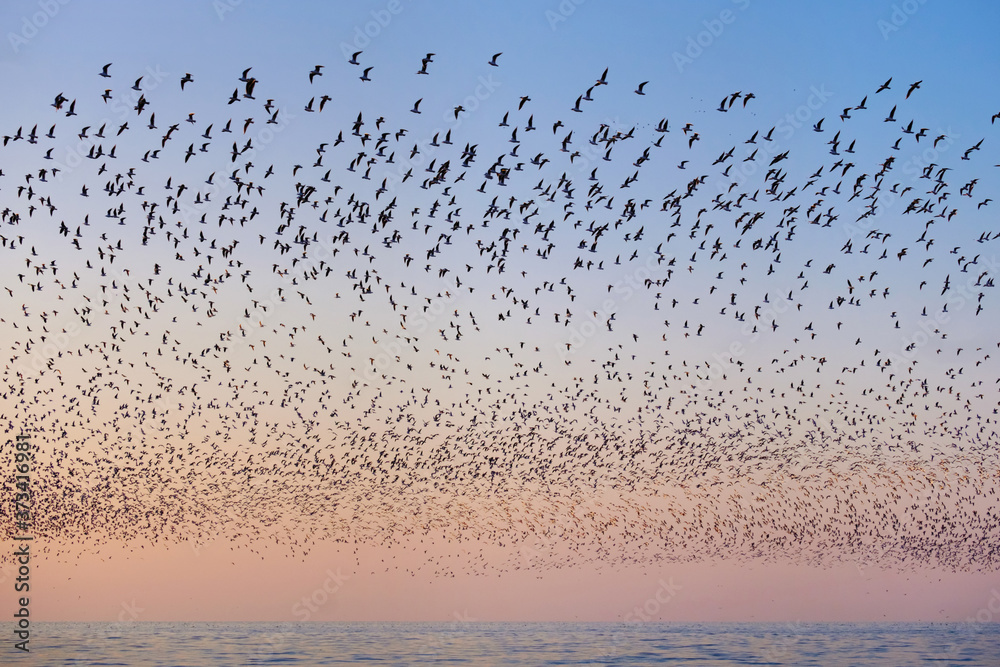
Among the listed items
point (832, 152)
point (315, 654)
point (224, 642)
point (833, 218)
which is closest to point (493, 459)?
point (833, 218)

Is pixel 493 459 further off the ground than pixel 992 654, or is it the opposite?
pixel 493 459

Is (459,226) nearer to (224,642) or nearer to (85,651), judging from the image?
(85,651)

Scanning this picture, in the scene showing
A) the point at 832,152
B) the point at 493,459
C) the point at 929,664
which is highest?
the point at 832,152

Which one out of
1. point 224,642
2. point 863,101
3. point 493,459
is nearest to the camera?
point 863,101

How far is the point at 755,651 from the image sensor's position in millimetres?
81250

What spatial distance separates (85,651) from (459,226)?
52471 mm

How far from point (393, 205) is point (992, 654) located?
61495 mm

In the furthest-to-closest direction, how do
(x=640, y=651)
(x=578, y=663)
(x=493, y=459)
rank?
(x=640, y=651) < (x=578, y=663) < (x=493, y=459)

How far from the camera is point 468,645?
294ft

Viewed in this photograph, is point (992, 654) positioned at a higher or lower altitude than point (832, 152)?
lower

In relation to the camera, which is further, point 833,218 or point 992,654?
point 992,654

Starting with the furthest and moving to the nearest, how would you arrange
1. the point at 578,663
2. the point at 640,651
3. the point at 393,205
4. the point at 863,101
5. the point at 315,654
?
the point at 640,651 < the point at 315,654 < the point at 578,663 < the point at 393,205 < the point at 863,101

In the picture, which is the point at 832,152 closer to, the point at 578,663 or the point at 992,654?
the point at 578,663

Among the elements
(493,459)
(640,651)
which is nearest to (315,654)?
(640,651)
